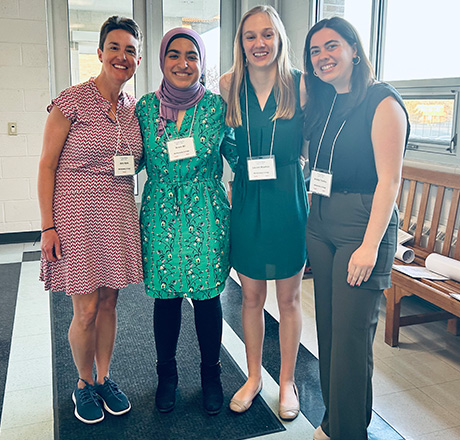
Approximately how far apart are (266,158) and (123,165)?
536mm

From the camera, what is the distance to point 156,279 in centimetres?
204

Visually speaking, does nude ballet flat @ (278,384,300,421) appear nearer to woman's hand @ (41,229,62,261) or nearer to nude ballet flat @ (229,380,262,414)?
nude ballet flat @ (229,380,262,414)

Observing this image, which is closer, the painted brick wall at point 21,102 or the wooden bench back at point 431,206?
the wooden bench back at point 431,206

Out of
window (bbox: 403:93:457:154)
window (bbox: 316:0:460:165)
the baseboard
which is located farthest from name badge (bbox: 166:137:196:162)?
the baseboard

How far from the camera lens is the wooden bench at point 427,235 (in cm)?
262

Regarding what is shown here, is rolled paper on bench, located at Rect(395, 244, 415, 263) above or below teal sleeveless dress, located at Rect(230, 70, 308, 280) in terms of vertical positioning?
below

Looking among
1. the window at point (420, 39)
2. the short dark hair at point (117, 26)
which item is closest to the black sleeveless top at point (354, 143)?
the short dark hair at point (117, 26)

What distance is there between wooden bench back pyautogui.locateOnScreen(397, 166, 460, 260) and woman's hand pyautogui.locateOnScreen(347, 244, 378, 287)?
1477 millimetres

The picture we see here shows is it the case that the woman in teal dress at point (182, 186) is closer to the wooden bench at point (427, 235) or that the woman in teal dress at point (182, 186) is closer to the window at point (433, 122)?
the wooden bench at point (427, 235)

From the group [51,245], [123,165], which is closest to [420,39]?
[123,165]

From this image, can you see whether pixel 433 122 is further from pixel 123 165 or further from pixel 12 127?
pixel 12 127

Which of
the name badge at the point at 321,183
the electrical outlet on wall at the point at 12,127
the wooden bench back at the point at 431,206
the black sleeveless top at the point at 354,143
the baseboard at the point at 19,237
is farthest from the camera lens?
the baseboard at the point at 19,237

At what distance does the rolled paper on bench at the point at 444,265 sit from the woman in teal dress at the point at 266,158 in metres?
1.04

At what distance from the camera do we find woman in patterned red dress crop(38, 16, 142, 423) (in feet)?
6.23
